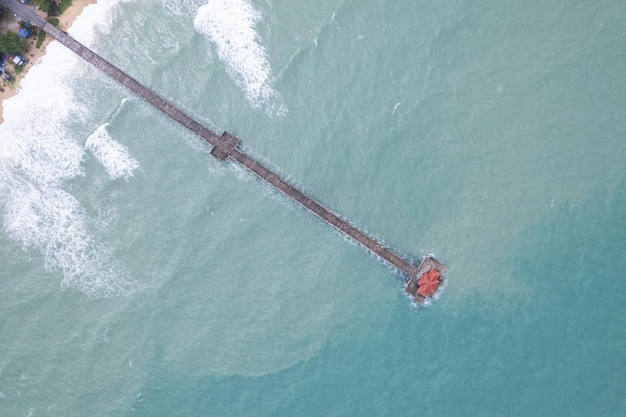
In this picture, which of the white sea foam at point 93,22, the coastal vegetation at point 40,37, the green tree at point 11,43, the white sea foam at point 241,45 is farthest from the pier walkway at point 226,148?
the white sea foam at point 241,45

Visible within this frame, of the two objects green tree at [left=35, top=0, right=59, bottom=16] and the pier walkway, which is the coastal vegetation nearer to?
the pier walkway

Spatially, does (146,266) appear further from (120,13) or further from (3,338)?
(120,13)

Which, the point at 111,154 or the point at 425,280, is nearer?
the point at 425,280

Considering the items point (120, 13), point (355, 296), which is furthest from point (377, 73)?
point (120, 13)

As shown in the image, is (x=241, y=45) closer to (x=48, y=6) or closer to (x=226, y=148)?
(x=226, y=148)

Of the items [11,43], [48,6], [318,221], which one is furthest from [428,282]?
[11,43]

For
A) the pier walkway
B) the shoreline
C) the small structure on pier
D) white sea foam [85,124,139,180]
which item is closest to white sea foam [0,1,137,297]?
white sea foam [85,124,139,180]
